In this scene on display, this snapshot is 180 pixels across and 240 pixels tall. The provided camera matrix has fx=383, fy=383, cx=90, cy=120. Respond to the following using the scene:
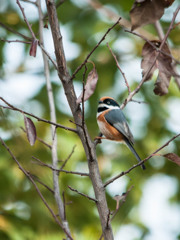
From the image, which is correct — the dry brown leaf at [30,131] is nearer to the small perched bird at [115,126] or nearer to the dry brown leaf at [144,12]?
the dry brown leaf at [144,12]

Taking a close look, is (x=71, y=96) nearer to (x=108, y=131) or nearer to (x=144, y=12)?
(x=144, y=12)

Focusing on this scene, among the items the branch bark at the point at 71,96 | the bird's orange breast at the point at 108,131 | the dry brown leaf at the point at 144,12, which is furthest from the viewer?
the bird's orange breast at the point at 108,131

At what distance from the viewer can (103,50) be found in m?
5.57

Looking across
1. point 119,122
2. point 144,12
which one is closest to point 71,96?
point 144,12

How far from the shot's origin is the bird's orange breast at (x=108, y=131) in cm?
418

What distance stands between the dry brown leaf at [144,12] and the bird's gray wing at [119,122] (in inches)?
68.1

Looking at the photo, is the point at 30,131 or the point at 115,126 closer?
the point at 30,131

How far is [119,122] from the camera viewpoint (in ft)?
14.3

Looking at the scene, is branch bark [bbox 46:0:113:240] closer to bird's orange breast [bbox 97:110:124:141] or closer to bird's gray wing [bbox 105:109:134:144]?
bird's orange breast [bbox 97:110:124:141]

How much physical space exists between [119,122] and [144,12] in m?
1.91

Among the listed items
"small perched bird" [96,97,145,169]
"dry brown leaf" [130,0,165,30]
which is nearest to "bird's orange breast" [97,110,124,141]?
"small perched bird" [96,97,145,169]

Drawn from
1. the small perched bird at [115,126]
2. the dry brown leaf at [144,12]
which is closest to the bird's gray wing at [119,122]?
the small perched bird at [115,126]

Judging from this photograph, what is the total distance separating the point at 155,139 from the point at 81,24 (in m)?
2.11

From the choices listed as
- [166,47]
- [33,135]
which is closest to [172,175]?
[166,47]
